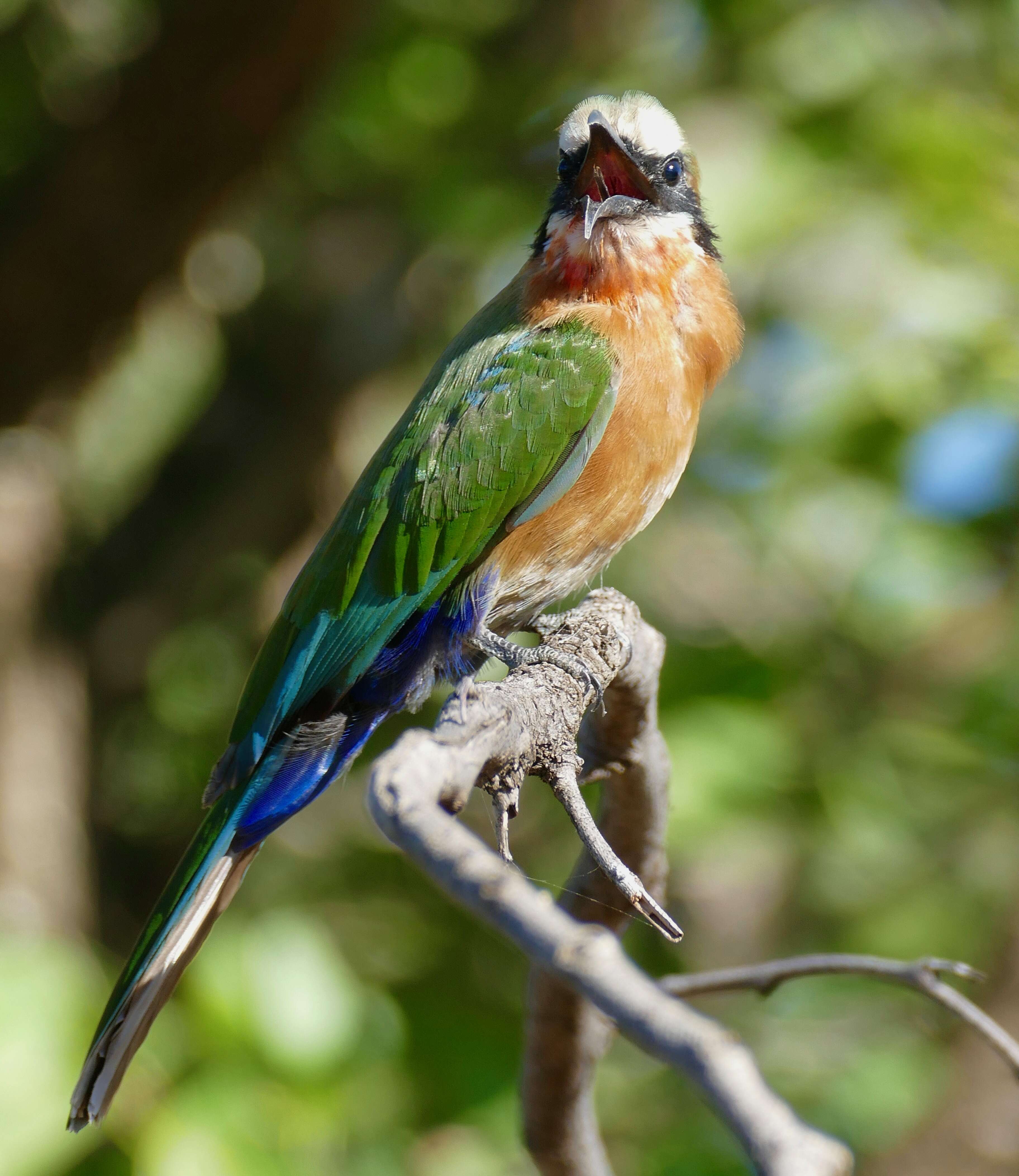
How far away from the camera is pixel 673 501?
14.4 ft

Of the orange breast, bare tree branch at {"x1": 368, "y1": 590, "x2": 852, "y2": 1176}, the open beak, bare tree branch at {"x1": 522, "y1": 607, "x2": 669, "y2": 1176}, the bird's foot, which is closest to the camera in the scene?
bare tree branch at {"x1": 368, "y1": 590, "x2": 852, "y2": 1176}

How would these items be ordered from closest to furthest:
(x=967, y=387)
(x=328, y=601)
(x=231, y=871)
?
(x=231, y=871), (x=328, y=601), (x=967, y=387)

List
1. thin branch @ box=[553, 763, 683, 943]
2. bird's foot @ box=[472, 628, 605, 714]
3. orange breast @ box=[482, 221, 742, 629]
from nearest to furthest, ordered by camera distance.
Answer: thin branch @ box=[553, 763, 683, 943] < bird's foot @ box=[472, 628, 605, 714] < orange breast @ box=[482, 221, 742, 629]

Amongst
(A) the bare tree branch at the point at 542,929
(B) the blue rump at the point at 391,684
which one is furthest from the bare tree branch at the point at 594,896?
(A) the bare tree branch at the point at 542,929

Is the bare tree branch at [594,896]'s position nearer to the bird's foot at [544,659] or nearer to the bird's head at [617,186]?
the bird's foot at [544,659]

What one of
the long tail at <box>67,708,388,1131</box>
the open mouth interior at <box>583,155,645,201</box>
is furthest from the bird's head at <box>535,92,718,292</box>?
the long tail at <box>67,708,388,1131</box>

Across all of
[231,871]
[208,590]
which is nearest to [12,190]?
[208,590]

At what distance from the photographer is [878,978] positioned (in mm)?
1706

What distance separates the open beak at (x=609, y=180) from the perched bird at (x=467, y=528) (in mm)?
11

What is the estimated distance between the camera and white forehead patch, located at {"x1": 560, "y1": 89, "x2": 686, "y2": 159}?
2570mm

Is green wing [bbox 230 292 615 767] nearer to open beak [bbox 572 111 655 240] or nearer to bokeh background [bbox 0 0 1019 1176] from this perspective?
open beak [bbox 572 111 655 240]

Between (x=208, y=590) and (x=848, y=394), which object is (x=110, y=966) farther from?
(x=848, y=394)

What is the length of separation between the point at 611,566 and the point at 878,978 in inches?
112

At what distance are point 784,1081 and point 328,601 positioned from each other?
2308 mm
